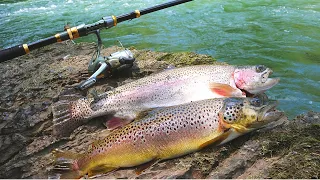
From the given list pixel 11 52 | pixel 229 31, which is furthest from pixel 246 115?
pixel 229 31

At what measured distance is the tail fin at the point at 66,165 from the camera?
272 centimetres

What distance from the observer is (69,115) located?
3.52 m

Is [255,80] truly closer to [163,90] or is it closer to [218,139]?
[163,90]

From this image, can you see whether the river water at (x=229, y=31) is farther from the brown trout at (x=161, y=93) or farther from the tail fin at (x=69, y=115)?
the tail fin at (x=69, y=115)

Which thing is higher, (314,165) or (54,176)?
(54,176)

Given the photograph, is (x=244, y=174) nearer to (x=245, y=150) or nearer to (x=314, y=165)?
(x=245, y=150)

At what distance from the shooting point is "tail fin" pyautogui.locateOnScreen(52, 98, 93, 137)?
3438 millimetres

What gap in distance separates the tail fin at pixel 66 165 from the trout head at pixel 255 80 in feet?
6.33

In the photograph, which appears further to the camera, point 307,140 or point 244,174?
point 307,140

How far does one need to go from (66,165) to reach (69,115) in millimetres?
846

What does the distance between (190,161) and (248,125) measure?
60 cm

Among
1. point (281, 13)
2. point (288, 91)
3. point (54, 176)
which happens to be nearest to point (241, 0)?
point (281, 13)

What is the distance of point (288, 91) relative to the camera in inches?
217

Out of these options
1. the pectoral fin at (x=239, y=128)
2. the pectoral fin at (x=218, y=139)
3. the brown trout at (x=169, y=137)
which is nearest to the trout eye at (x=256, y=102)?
the brown trout at (x=169, y=137)
